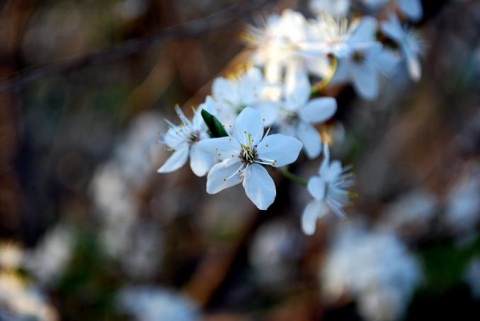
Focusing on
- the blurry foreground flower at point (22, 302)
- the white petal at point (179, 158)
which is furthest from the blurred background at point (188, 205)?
the white petal at point (179, 158)

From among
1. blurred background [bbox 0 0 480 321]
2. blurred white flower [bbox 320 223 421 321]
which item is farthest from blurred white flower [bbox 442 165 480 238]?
blurred white flower [bbox 320 223 421 321]

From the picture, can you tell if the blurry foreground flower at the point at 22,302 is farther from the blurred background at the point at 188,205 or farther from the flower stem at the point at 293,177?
the flower stem at the point at 293,177

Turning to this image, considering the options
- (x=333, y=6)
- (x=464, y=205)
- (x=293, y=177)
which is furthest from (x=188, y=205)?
(x=293, y=177)

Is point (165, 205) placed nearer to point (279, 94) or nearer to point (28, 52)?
point (28, 52)

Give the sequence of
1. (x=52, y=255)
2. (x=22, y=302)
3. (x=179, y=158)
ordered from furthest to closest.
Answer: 1. (x=52, y=255)
2. (x=22, y=302)
3. (x=179, y=158)

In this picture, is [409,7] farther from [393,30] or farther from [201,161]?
[201,161]
